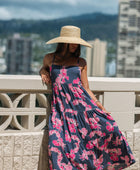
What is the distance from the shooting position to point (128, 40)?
10931 centimetres

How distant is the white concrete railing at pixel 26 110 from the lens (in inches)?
133

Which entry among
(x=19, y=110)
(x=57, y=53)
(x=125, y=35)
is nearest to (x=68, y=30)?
(x=57, y=53)

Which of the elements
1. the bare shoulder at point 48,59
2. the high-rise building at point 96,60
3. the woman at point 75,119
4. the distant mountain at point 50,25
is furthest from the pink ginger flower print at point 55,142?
the distant mountain at point 50,25

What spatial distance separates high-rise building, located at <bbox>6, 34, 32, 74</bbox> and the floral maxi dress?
448 feet

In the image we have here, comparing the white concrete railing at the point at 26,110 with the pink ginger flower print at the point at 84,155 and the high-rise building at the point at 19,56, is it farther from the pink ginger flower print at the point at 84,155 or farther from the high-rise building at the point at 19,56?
the high-rise building at the point at 19,56

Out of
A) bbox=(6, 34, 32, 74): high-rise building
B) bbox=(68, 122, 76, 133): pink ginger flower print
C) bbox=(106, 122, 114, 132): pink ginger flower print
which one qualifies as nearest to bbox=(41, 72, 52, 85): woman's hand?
bbox=(68, 122, 76, 133): pink ginger flower print

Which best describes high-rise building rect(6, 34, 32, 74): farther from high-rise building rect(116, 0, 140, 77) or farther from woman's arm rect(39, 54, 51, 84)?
woman's arm rect(39, 54, 51, 84)

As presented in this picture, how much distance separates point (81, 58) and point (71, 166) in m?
0.92

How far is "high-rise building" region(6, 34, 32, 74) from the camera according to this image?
14150 centimetres

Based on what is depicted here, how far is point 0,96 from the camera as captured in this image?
11.2 feet

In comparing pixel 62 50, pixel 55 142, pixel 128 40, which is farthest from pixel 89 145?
pixel 128 40

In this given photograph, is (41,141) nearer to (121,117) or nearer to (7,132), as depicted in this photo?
(7,132)

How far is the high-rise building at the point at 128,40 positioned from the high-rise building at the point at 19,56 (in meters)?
43.0

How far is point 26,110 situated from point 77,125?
0.47 meters
